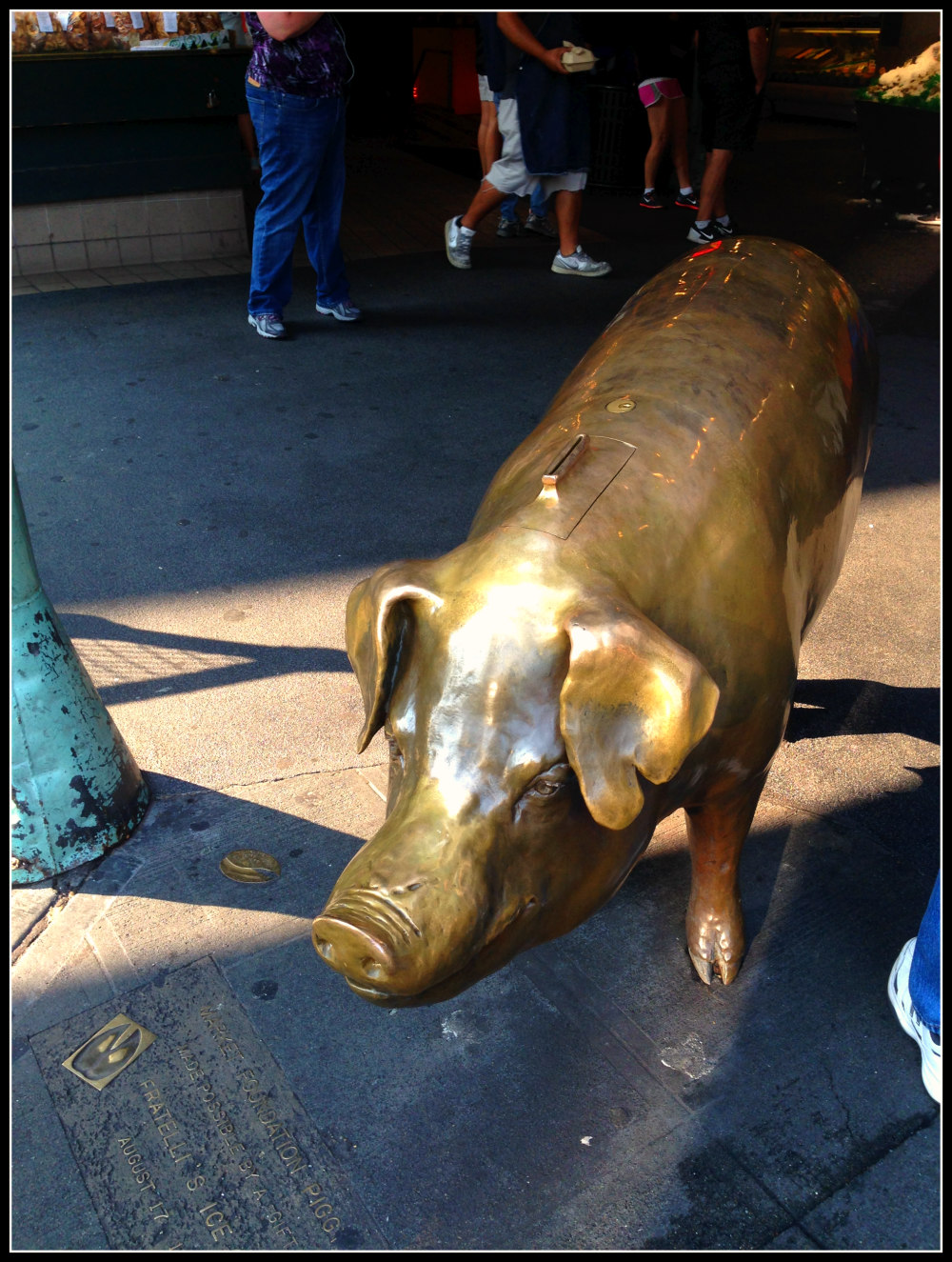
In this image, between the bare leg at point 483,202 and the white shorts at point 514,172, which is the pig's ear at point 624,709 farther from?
the bare leg at point 483,202

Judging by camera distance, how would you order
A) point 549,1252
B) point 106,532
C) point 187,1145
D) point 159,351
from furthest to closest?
point 159,351, point 106,532, point 187,1145, point 549,1252

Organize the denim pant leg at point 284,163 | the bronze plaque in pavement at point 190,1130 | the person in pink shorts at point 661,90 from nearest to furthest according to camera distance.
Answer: the bronze plaque in pavement at point 190,1130
the denim pant leg at point 284,163
the person in pink shorts at point 661,90

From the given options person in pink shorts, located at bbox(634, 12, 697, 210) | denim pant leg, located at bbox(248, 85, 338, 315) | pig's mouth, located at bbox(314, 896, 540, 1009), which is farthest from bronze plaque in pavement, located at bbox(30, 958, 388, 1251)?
person in pink shorts, located at bbox(634, 12, 697, 210)

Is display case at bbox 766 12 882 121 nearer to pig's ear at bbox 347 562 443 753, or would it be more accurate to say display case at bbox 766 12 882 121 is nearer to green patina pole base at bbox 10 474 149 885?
green patina pole base at bbox 10 474 149 885

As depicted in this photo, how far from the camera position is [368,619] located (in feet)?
6.82

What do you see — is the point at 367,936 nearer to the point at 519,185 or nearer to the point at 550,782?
the point at 550,782

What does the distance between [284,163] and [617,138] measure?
17.6 feet

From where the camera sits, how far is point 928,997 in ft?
8.47

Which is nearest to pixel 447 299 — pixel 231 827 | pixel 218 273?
pixel 218 273

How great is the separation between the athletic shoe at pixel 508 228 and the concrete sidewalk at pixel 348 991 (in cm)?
420

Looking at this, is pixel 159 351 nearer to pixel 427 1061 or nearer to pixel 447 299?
pixel 447 299

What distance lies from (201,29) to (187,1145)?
314 inches

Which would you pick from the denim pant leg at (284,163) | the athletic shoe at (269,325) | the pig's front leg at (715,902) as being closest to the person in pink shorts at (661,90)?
the denim pant leg at (284,163)

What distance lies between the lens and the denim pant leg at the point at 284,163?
20.2 ft
